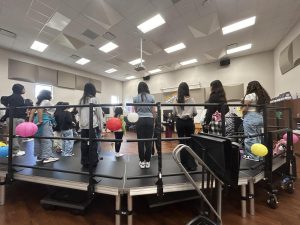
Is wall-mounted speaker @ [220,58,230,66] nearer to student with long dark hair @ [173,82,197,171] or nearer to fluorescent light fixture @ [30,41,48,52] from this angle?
student with long dark hair @ [173,82,197,171]

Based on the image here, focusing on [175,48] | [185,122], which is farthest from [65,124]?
[175,48]

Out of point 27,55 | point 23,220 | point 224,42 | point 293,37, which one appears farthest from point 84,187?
point 27,55

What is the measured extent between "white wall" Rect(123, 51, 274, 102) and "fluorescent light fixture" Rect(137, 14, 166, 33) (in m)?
4.76

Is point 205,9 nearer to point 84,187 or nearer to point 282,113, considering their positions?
point 282,113

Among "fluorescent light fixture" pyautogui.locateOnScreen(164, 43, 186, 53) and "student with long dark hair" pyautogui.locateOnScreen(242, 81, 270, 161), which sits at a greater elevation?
"fluorescent light fixture" pyautogui.locateOnScreen(164, 43, 186, 53)

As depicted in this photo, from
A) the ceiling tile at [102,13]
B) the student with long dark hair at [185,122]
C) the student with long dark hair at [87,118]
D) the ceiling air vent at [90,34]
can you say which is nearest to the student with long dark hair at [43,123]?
the student with long dark hair at [87,118]

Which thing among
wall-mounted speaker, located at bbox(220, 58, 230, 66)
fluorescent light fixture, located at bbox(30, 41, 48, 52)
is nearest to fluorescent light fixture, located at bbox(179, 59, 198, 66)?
wall-mounted speaker, located at bbox(220, 58, 230, 66)

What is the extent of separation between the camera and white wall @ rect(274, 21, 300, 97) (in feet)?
16.8

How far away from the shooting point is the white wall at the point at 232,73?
24.0 feet

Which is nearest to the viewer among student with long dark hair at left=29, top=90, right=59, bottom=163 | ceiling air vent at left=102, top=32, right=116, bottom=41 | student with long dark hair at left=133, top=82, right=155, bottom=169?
student with long dark hair at left=133, top=82, right=155, bottom=169

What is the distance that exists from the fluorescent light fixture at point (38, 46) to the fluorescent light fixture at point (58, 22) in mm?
1624

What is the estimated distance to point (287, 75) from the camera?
5.80 meters

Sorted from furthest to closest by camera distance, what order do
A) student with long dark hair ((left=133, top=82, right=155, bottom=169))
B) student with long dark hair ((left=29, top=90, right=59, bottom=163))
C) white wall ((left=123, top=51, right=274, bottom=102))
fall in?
white wall ((left=123, top=51, right=274, bottom=102)) < student with long dark hair ((left=29, top=90, right=59, bottom=163)) < student with long dark hair ((left=133, top=82, right=155, bottom=169))

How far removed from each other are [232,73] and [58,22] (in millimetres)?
7520
